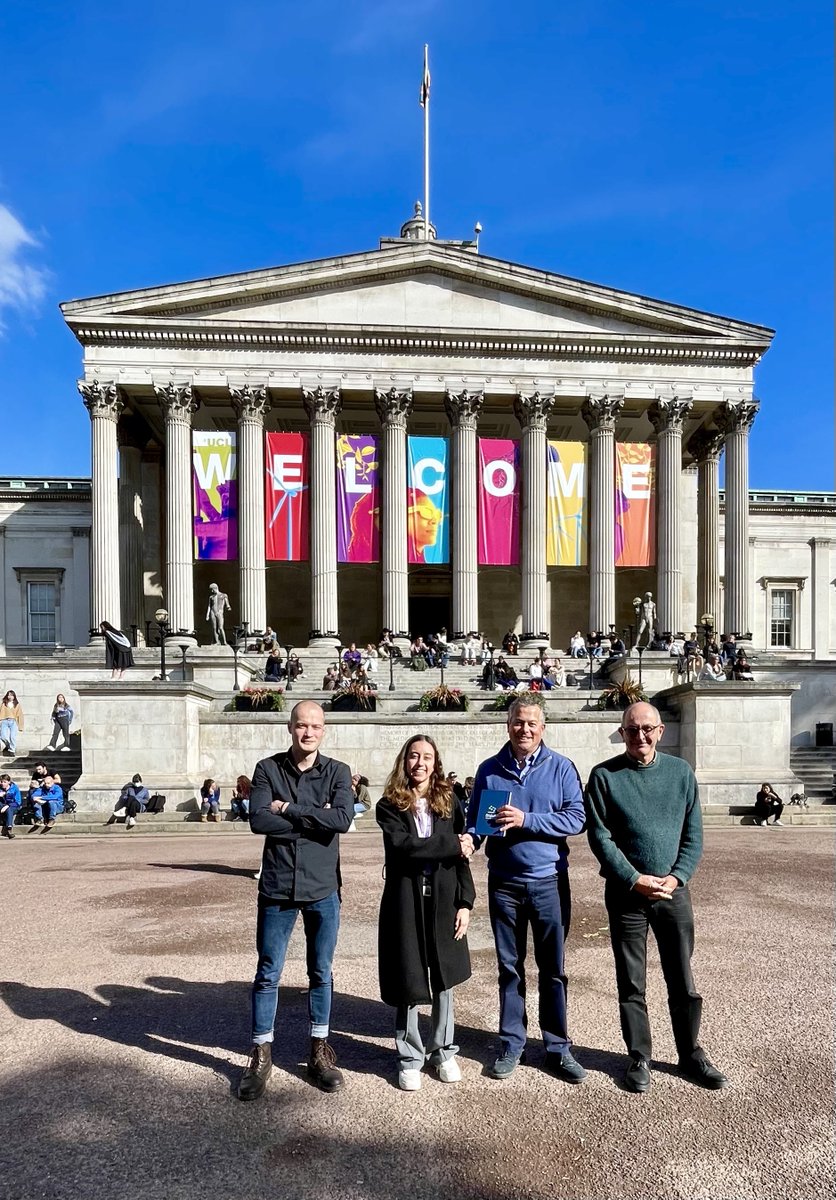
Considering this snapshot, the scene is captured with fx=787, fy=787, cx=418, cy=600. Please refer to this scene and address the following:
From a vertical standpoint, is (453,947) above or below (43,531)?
below

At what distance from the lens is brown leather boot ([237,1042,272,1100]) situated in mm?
4727

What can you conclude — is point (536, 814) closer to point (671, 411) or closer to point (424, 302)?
point (424, 302)

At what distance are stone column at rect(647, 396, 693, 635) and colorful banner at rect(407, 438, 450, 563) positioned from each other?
10189 mm

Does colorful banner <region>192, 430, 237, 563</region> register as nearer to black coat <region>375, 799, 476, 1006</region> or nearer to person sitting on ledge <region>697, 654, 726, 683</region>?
person sitting on ledge <region>697, 654, 726, 683</region>

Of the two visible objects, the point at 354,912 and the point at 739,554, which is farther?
the point at 739,554

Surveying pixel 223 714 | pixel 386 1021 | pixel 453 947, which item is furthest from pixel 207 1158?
pixel 223 714

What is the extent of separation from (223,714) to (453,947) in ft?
59.2

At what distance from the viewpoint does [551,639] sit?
43469 millimetres

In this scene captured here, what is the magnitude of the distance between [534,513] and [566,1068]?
3220 centimetres

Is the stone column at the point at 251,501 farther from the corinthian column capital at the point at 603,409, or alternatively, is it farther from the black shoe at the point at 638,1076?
the black shoe at the point at 638,1076

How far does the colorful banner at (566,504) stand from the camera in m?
36.4

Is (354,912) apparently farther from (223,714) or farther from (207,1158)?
(223,714)

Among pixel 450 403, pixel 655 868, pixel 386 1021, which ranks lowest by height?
pixel 386 1021

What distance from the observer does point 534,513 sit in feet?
118
